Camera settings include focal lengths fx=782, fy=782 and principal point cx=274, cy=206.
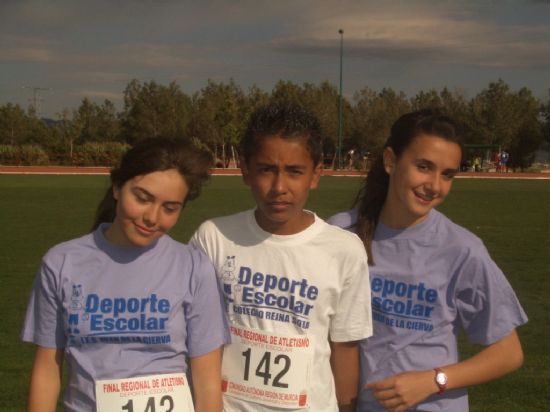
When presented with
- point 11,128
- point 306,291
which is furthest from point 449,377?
point 11,128

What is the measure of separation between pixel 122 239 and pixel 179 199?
0.72 ft

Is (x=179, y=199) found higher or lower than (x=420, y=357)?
higher

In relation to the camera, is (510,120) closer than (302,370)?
No

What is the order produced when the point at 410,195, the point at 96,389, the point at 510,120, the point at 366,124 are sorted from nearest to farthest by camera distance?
the point at 96,389, the point at 410,195, the point at 510,120, the point at 366,124

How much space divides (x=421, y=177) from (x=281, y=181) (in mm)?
497

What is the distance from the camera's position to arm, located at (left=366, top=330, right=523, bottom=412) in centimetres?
248

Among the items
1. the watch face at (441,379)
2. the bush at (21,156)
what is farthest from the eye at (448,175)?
the bush at (21,156)

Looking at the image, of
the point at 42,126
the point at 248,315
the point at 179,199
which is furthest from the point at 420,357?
the point at 42,126

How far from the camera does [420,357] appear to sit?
8.40 feet

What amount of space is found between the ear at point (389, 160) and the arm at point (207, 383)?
89cm

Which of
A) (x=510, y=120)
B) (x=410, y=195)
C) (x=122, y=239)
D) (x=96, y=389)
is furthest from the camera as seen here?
(x=510, y=120)

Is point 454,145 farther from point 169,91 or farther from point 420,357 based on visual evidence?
point 169,91

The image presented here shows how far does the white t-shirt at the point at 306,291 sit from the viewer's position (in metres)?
2.51

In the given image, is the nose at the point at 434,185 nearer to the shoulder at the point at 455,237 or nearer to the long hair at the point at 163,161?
the shoulder at the point at 455,237
